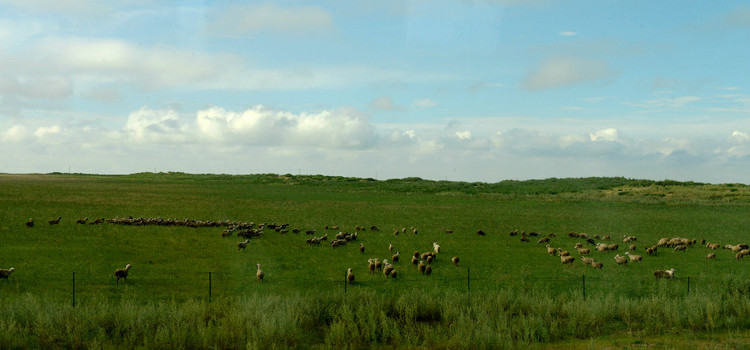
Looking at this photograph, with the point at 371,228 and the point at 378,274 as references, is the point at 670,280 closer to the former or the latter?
the point at 378,274

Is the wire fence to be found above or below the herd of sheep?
below

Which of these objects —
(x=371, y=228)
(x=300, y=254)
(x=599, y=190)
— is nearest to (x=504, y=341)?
(x=300, y=254)

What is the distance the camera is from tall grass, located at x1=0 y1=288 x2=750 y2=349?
16344mm

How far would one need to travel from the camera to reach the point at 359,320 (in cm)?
1805

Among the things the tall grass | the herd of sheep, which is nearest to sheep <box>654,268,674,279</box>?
the herd of sheep

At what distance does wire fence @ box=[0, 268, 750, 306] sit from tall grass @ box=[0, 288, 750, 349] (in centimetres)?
164

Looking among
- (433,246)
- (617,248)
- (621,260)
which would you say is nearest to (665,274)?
(621,260)

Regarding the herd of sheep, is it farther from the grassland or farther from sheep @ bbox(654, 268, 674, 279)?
the grassland

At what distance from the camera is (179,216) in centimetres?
5516

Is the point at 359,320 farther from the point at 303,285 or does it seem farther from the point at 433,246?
the point at 433,246

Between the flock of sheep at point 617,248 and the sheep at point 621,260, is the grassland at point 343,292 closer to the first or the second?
the sheep at point 621,260

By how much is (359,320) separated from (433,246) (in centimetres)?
1790

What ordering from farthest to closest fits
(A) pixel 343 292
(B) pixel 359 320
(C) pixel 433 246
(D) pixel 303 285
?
(C) pixel 433 246
(D) pixel 303 285
(A) pixel 343 292
(B) pixel 359 320

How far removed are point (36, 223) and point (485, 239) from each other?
109 ft
